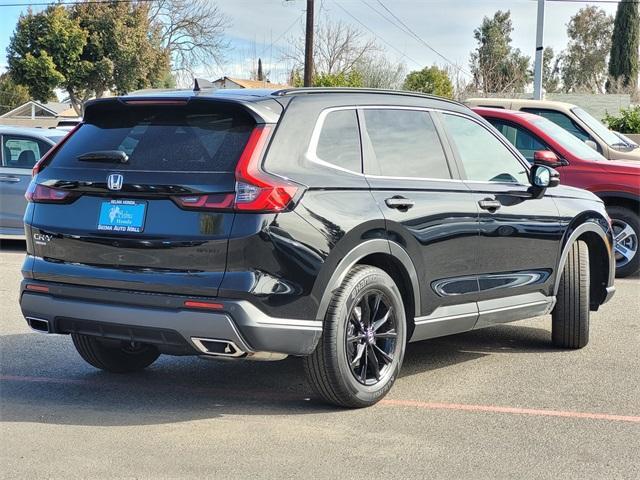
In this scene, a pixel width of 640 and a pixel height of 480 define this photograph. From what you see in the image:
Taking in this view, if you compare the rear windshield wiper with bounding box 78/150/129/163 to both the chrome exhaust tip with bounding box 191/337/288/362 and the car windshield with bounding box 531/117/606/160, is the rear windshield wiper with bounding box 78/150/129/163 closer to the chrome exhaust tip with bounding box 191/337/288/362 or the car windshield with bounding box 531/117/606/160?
the chrome exhaust tip with bounding box 191/337/288/362

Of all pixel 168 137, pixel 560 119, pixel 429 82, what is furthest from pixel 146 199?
pixel 429 82

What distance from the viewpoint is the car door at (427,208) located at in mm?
5652

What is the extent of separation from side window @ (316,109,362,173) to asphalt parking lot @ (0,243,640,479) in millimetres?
1450

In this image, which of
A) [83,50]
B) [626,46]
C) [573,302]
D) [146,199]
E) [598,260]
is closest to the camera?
[146,199]

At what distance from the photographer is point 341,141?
5535 mm

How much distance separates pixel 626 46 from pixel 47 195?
2472 inches

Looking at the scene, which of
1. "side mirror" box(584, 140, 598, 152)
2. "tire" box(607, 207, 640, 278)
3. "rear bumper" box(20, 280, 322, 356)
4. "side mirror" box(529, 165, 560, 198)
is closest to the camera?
"rear bumper" box(20, 280, 322, 356)

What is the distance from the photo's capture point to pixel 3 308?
8.59 metres

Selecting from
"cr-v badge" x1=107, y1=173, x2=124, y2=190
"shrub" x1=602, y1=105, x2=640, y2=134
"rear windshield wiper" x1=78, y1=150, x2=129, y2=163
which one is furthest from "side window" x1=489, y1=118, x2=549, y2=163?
"shrub" x1=602, y1=105, x2=640, y2=134

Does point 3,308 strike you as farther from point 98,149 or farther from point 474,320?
point 474,320

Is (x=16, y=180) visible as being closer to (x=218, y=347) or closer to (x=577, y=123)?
(x=577, y=123)

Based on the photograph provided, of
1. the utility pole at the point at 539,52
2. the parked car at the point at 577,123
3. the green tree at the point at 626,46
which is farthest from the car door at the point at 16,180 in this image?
the green tree at the point at 626,46

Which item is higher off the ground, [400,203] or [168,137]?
[168,137]

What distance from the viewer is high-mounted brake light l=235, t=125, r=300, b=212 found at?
4879 millimetres
